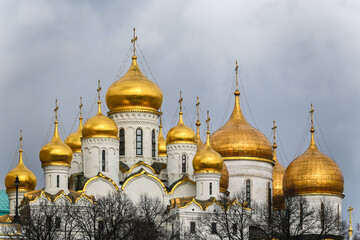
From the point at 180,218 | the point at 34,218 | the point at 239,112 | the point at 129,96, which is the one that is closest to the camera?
the point at 34,218

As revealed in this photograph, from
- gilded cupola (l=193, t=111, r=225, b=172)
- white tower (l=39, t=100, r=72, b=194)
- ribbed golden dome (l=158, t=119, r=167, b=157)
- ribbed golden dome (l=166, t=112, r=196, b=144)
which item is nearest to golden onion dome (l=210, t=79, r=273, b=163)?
ribbed golden dome (l=158, t=119, r=167, b=157)

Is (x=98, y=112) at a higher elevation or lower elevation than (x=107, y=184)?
higher

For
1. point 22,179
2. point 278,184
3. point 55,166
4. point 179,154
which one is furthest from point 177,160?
point 278,184

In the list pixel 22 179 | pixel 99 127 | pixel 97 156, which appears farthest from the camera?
pixel 22 179

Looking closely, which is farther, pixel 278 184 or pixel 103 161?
pixel 278 184

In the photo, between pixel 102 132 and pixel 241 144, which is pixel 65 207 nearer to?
pixel 102 132

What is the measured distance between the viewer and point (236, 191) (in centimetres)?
7856

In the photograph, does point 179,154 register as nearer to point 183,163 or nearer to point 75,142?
point 183,163

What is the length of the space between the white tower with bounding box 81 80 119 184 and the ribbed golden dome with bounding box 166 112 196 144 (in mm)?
4066

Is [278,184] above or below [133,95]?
below

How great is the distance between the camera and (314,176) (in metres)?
77.3

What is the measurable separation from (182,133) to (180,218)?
21.6 ft

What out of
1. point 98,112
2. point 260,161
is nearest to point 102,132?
point 98,112

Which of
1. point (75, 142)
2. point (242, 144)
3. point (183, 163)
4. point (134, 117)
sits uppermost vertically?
point (134, 117)
